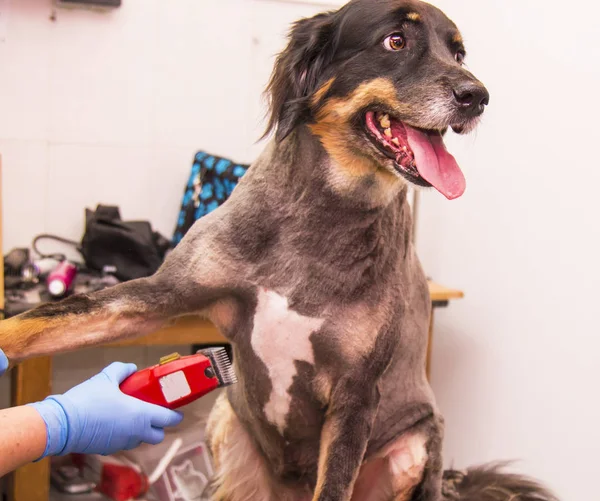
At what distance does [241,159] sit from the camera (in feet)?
9.71

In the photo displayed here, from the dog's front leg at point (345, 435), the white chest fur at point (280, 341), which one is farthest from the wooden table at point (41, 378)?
the dog's front leg at point (345, 435)

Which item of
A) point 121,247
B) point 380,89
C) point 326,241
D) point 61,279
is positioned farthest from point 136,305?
point 121,247

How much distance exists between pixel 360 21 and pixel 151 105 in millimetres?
1601

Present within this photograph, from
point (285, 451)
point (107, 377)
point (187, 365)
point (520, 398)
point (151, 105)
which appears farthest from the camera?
point (151, 105)

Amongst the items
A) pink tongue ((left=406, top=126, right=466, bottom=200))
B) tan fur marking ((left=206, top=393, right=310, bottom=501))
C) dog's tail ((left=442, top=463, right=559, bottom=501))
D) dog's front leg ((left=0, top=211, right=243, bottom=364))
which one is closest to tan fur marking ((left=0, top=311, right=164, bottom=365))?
dog's front leg ((left=0, top=211, right=243, bottom=364))

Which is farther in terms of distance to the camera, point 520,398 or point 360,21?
point 520,398

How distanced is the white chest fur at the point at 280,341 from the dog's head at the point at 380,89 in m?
0.29

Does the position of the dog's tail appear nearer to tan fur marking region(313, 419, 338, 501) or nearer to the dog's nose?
tan fur marking region(313, 419, 338, 501)

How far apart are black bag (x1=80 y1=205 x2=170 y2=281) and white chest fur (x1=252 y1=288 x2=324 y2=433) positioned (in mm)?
1105

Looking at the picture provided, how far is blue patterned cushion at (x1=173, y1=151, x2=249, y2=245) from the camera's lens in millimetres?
2584

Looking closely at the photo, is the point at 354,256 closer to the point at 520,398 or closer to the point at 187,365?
the point at 187,365

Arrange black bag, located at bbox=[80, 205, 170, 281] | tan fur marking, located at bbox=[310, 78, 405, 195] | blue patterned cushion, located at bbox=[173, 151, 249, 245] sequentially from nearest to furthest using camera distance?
tan fur marking, located at bbox=[310, 78, 405, 195] → black bag, located at bbox=[80, 205, 170, 281] → blue patterned cushion, located at bbox=[173, 151, 249, 245]

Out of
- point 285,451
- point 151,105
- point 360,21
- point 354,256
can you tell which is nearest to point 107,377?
point 285,451

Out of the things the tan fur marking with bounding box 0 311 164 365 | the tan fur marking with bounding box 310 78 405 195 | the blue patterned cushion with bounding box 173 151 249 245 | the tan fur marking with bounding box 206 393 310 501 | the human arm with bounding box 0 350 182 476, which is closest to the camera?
the human arm with bounding box 0 350 182 476
